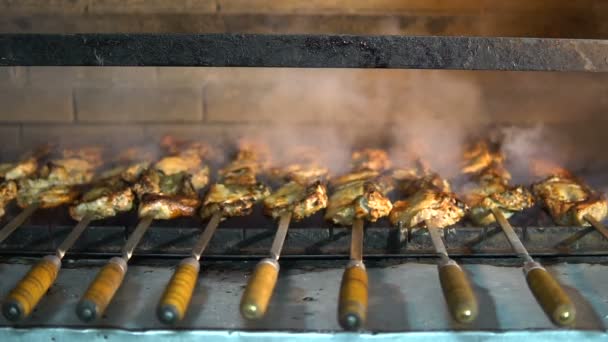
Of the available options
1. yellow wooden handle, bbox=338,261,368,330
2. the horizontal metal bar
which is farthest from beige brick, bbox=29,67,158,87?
yellow wooden handle, bbox=338,261,368,330

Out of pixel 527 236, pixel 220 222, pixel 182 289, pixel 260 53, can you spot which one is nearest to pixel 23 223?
pixel 220 222

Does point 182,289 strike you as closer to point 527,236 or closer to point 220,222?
point 220,222

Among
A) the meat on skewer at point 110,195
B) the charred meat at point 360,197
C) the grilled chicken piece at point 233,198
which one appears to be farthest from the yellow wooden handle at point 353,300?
the meat on skewer at point 110,195

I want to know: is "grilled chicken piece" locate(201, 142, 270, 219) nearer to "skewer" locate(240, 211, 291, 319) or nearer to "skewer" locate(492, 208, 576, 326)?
"skewer" locate(240, 211, 291, 319)

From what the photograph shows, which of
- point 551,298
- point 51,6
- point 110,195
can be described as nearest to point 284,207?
point 110,195

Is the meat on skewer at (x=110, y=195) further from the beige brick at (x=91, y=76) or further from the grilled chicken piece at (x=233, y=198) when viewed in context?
the beige brick at (x=91, y=76)

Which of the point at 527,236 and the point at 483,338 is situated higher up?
the point at 527,236

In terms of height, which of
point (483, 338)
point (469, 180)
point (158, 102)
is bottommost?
point (483, 338)

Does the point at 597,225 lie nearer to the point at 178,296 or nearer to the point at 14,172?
the point at 178,296
